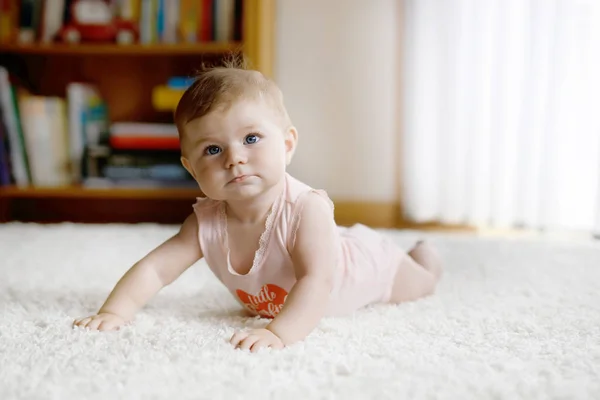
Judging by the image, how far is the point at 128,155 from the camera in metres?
2.21

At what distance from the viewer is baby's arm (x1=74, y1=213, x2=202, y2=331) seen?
0.87 meters

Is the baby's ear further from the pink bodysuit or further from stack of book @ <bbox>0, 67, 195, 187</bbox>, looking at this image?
stack of book @ <bbox>0, 67, 195, 187</bbox>

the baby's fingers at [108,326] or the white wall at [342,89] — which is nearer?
the baby's fingers at [108,326]

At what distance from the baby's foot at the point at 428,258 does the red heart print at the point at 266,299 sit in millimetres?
356

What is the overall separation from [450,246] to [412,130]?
75cm

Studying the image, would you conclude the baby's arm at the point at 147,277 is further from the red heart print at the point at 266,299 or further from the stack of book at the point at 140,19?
the stack of book at the point at 140,19

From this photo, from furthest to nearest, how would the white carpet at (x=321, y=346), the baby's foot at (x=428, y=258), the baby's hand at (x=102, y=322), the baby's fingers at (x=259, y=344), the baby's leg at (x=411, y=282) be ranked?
the baby's foot at (x=428, y=258)
the baby's leg at (x=411, y=282)
the baby's hand at (x=102, y=322)
the baby's fingers at (x=259, y=344)
the white carpet at (x=321, y=346)

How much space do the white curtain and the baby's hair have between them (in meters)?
1.47

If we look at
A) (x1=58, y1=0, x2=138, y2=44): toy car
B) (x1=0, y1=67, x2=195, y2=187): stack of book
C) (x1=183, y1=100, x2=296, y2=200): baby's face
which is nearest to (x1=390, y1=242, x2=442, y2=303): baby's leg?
(x1=183, y1=100, x2=296, y2=200): baby's face

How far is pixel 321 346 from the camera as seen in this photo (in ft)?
2.52

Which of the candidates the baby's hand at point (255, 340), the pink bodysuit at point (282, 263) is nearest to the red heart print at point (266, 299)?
the pink bodysuit at point (282, 263)

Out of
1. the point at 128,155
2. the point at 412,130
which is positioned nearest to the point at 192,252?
the point at 128,155

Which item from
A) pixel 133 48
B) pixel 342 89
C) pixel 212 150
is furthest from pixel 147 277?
pixel 342 89

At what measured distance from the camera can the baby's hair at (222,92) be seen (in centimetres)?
83
